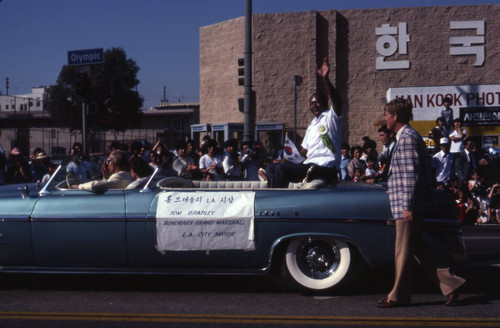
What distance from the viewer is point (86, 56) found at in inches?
496

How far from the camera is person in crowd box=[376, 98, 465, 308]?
5055 millimetres

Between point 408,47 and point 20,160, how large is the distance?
20.0 m

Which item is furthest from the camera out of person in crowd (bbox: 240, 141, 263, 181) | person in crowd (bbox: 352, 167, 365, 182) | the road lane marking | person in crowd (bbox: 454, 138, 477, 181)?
person in crowd (bbox: 454, 138, 477, 181)

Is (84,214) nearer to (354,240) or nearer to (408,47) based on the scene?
(354,240)

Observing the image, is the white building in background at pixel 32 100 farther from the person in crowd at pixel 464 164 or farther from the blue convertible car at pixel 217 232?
the blue convertible car at pixel 217 232

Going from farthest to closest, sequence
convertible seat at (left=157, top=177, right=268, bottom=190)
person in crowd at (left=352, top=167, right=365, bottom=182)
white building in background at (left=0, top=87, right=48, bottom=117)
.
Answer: white building in background at (left=0, top=87, right=48, bottom=117)
person in crowd at (left=352, top=167, right=365, bottom=182)
convertible seat at (left=157, top=177, right=268, bottom=190)

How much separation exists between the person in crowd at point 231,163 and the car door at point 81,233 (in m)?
6.01

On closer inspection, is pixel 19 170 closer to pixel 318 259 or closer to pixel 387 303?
pixel 318 259

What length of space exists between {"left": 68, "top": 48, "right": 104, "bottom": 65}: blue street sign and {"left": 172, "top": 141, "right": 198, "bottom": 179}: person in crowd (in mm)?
2368

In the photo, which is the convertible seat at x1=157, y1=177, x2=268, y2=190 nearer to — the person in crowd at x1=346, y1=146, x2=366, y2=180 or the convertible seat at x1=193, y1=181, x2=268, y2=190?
the convertible seat at x1=193, y1=181, x2=268, y2=190

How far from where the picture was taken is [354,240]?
543 centimetres

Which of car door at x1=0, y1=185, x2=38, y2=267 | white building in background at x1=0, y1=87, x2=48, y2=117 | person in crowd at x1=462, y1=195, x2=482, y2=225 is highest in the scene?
white building in background at x1=0, y1=87, x2=48, y2=117

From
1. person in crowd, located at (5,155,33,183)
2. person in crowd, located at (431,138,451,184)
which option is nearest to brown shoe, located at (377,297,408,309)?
person in crowd, located at (431,138,451,184)

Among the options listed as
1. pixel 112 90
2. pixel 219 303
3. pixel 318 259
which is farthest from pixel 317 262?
pixel 112 90
